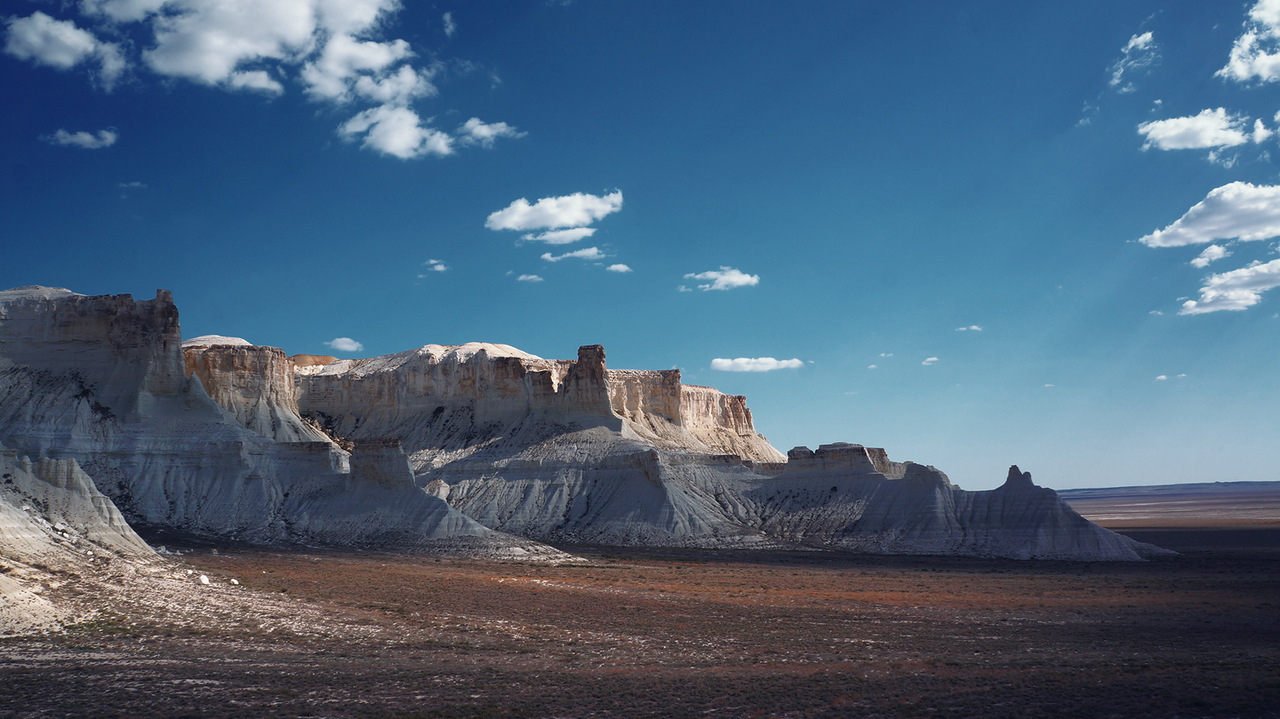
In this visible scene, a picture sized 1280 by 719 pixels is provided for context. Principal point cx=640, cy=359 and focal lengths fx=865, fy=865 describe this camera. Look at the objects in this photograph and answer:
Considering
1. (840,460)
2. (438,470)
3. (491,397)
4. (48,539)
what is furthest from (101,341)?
(840,460)

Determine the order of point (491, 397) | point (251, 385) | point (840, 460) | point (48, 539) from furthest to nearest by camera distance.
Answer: point (491, 397) → point (251, 385) → point (840, 460) → point (48, 539)

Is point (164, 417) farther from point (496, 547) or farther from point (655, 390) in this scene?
point (655, 390)

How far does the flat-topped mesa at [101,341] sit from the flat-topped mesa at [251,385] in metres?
10.4

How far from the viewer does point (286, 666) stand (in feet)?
64.7

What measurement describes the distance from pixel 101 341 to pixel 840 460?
197ft

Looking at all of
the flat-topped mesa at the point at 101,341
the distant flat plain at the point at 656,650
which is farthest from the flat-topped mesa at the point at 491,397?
the distant flat plain at the point at 656,650

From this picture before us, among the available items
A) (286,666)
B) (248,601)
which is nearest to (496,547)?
(248,601)

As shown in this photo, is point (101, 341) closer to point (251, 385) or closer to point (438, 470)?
point (251, 385)

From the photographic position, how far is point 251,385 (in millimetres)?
82062

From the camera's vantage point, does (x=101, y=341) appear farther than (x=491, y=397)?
No

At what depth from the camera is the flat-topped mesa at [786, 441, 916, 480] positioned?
72.0 meters

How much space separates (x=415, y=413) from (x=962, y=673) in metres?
84.4

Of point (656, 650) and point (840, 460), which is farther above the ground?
point (840, 460)

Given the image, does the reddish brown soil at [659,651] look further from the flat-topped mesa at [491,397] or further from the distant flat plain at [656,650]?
the flat-topped mesa at [491,397]
